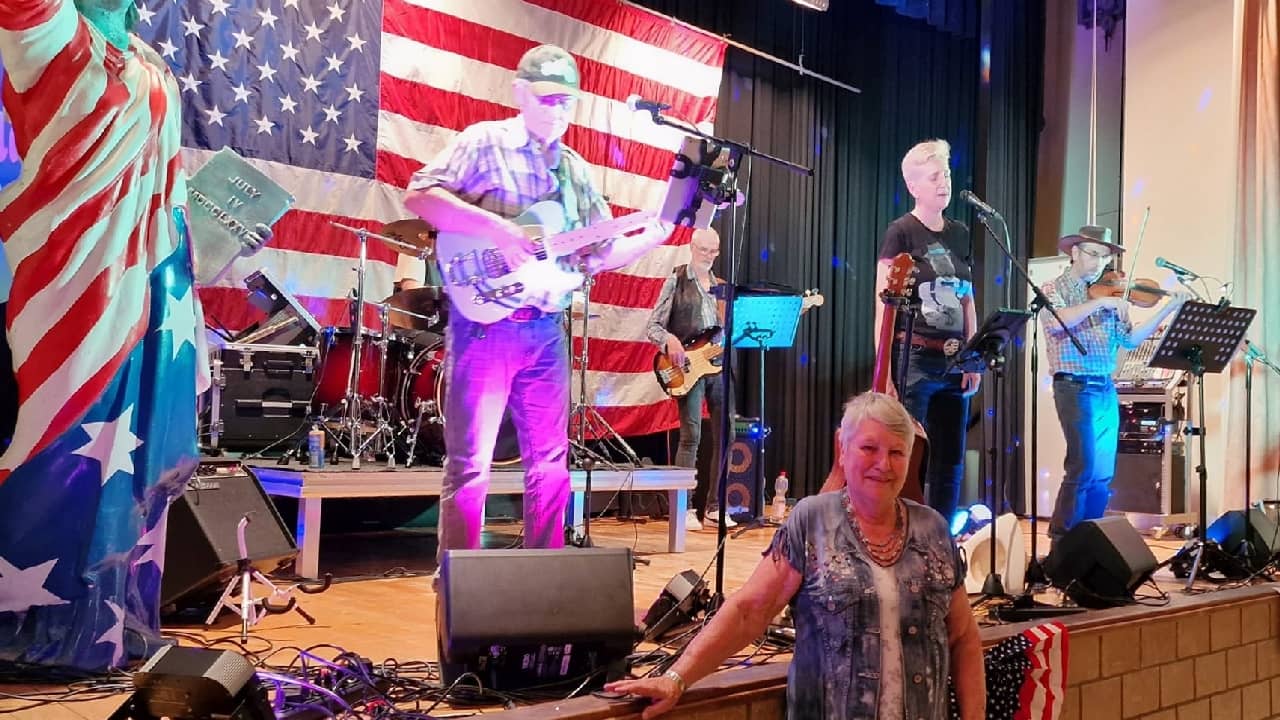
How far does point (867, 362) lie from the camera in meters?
9.48

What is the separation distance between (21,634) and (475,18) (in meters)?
4.96

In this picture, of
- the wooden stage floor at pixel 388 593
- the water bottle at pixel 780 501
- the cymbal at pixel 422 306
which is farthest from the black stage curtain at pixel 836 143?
the cymbal at pixel 422 306

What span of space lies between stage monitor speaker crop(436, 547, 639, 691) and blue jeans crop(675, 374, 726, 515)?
14.1ft

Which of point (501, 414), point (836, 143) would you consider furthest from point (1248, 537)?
point (836, 143)

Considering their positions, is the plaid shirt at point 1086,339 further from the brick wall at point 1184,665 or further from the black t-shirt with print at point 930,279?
the brick wall at point 1184,665

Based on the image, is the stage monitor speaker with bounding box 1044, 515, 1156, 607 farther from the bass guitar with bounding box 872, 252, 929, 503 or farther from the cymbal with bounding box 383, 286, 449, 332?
the cymbal with bounding box 383, 286, 449, 332

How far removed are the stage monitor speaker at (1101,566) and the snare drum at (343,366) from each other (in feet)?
11.6

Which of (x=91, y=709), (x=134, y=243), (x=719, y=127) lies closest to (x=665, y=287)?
(x=719, y=127)

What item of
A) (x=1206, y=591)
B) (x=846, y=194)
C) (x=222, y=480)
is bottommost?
(x=1206, y=591)

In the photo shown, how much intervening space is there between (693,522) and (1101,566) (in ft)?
11.6

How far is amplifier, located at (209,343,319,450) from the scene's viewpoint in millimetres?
5688

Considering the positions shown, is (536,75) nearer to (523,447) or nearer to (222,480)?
(523,447)

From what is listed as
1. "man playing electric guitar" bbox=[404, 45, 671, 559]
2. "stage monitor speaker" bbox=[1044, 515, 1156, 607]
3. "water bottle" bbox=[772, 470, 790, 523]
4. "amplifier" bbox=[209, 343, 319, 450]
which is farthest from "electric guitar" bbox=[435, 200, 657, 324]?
"water bottle" bbox=[772, 470, 790, 523]

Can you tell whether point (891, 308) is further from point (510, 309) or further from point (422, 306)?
point (422, 306)
